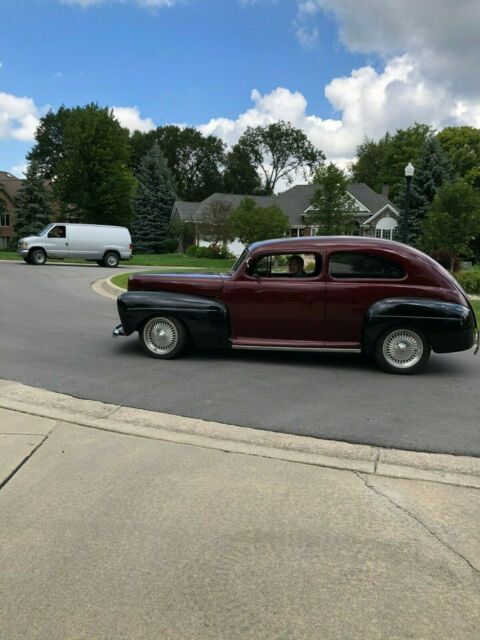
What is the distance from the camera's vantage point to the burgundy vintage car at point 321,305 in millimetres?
6828

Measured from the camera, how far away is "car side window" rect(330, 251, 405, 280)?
276 inches

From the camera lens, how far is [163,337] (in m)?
7.47

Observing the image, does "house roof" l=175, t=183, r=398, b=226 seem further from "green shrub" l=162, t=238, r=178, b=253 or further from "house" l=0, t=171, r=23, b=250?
"house" l=0, t=171, r=23, b=250

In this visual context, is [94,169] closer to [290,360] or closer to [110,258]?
[110,258]

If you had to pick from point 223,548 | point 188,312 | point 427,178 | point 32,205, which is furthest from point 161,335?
point 32,205

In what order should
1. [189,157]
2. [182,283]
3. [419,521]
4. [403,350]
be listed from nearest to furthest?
1. [419,521]
2. [403,350]
3. [182,283]
4. [189,157]

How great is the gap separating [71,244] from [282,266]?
71.5 ft

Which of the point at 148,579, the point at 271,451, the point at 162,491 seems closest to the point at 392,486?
the point at 271,451

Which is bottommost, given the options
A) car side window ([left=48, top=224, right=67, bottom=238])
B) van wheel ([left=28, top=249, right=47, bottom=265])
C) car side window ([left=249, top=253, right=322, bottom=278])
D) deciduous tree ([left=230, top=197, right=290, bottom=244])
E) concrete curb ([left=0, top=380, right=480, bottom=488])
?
concrete curb ([left=0, top=380, right=480, bottom=488])

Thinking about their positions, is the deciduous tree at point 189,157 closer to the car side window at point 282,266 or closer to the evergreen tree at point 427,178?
the evergreen tree at point 427,178

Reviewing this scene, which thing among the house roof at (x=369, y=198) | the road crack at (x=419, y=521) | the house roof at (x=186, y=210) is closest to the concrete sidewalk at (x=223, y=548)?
the road crack at (x=419, y=521)

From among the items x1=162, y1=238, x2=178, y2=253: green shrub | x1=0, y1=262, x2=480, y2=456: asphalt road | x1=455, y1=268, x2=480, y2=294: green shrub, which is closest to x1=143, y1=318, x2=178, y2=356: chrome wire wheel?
x1=0, y1=262, x2=480, y2=456: asphalt road

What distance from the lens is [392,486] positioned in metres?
3.87

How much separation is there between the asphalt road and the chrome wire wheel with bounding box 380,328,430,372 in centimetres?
20
